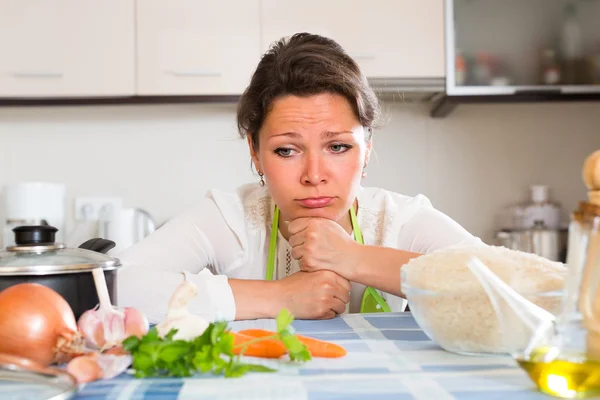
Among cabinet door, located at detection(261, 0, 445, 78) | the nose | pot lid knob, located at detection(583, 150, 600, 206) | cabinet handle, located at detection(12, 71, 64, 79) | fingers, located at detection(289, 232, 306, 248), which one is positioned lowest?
fingers, located at detection(289, 232, 306, 248)

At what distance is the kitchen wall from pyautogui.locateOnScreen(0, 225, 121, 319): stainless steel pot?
1833 mm

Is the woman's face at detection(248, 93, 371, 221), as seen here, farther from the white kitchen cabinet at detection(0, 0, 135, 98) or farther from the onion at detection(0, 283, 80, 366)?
the white kitchen cabinet at detection(0, 0, 135, 98)

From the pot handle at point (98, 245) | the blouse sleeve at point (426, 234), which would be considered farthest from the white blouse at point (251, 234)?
the pot handle at point (98, 245)

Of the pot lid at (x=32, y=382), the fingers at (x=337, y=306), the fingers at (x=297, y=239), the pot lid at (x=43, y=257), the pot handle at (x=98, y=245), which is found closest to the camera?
the pot lid at (x=32, y=382)

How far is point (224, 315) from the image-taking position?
99 cm

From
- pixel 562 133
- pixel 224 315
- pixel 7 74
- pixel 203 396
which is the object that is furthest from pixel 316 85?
pixel 562 133

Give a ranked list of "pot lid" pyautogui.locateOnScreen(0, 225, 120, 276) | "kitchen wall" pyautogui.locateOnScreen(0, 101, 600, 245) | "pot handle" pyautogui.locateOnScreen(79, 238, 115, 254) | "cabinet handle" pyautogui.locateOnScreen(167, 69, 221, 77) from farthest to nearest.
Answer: "kitchen wall" pyautogui.locateOnScreen(0, 101, 600, 245)
"cabinet handle" pyautogui.locateOnScreen(167, 69, 221, 77)
"pot handle" pyautogui.locateOnScreen(79, 238, 115, 254)
"pot lid" pyautogui.locateOnScreen(0, 225, 120, 276)

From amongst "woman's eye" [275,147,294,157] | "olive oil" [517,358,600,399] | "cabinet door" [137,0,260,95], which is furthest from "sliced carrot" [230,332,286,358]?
"cabinet door" [137,0,260,95]

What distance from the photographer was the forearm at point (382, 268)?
3.67 ft

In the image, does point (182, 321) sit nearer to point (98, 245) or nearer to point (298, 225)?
point (98, 245)

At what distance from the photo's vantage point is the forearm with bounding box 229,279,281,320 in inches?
39.8

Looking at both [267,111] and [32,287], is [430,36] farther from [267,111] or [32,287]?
[32,287]

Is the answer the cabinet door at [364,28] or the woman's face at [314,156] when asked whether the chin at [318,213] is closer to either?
the woman's face at [314,156]

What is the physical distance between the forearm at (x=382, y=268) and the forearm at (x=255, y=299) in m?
0.15
